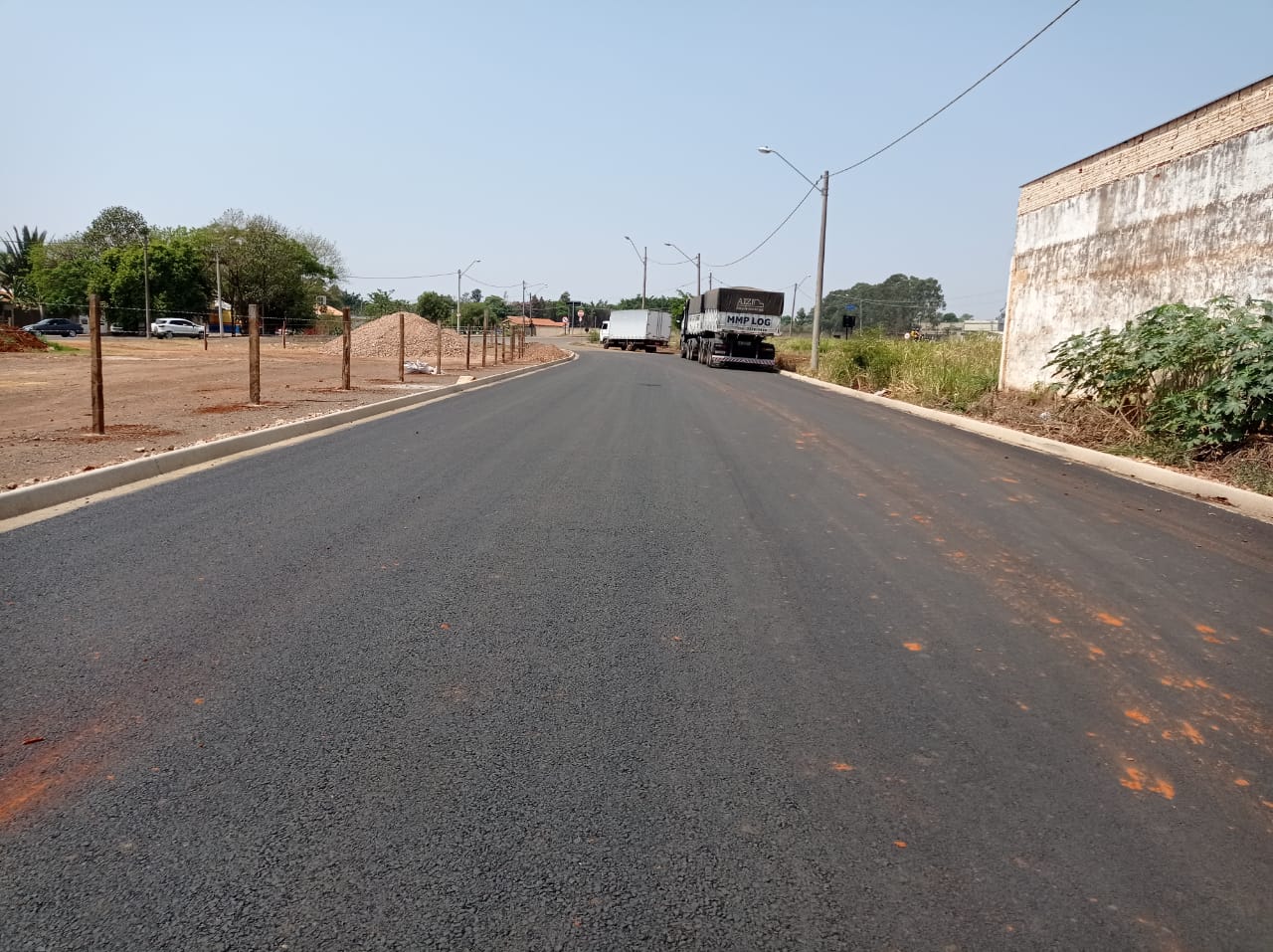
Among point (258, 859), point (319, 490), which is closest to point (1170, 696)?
point (258, 859)

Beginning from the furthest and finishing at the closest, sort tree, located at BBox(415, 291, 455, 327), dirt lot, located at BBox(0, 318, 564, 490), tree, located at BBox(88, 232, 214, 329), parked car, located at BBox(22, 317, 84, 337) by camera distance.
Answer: tree, located at BBox(415, 291, 455, 327) < tree, located at BBox(88, 232, 214, 329) < parked car, located at BBox(22, 317, 84, 337) < dirt lot, located at BBox(0, 318, 564, 490)

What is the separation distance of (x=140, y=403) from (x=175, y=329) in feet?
168

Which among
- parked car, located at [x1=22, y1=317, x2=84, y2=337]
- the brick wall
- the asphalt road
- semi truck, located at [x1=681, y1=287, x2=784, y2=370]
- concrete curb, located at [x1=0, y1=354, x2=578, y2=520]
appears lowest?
the asphalt road

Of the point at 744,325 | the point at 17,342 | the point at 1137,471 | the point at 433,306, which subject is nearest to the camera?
the point at 1137,471

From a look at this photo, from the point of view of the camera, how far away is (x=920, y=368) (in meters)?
22.7

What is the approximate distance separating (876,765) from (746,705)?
618mm

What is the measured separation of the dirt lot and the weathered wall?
1301cm

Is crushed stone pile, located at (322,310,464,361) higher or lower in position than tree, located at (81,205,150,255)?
lower

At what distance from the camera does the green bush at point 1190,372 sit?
33.6 feet

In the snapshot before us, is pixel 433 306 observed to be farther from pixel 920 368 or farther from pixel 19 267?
pixel 920 368

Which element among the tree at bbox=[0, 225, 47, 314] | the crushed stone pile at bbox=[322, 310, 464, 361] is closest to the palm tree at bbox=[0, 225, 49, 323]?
the tree at bbox=[0, 225, 47, 314]

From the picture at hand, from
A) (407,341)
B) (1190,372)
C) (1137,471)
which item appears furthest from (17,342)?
(1190,372)

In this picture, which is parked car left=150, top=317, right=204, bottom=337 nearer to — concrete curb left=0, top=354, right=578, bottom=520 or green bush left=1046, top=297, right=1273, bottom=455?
concrete curb left=0, top=354, right=578, bottom=520

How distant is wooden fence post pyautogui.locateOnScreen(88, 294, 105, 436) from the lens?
370 inches
